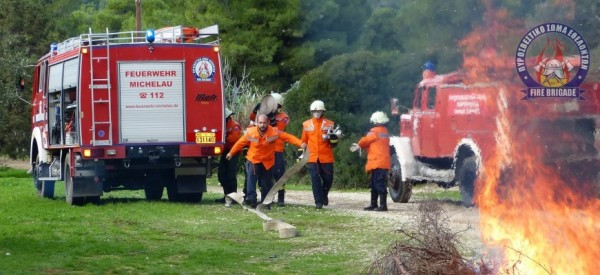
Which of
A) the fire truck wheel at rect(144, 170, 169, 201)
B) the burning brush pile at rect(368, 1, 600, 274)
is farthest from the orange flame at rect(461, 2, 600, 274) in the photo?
the fire truck wheel at rect(144, 170, 169, 201)

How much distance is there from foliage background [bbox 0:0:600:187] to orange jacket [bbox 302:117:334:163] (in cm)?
112

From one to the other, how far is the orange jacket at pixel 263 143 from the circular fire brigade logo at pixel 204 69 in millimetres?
1850

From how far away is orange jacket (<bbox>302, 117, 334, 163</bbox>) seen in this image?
2120 cm

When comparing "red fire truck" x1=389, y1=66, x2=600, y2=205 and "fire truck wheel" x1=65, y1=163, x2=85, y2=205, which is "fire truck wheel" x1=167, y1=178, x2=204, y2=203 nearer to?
"fire truck wheel" x1=65, y1=163, x2=85, y2=205

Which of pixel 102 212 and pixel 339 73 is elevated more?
pixel 339 73

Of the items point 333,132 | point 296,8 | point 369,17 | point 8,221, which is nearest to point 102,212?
point 8,221

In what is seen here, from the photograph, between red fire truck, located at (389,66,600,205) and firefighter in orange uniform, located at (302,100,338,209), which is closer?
red fire truck, located at (389,66,600,205)

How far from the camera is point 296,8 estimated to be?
48.5 feet

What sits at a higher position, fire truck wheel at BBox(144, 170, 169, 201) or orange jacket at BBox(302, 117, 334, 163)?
orange jacket at BBox(302, 117, 334, 163)

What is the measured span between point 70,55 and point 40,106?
2.96 m

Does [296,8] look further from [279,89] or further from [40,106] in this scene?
[279,89]

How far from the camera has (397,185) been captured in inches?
930

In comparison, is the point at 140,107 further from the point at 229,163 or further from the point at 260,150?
the point at 260,150

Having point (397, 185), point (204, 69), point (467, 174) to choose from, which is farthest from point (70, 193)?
point (467, 174)
